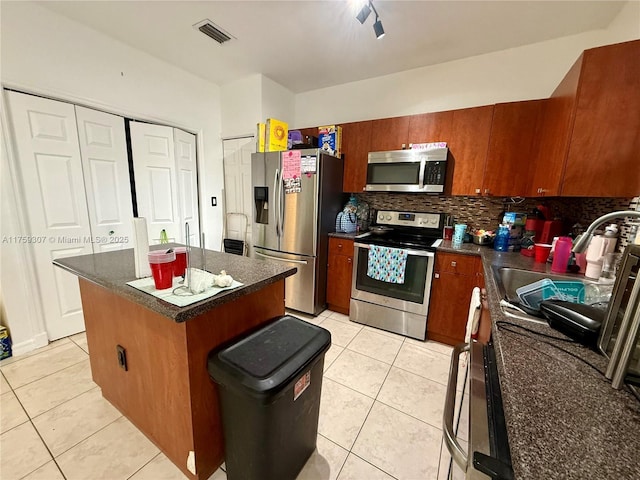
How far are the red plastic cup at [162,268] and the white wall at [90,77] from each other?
6.16 feet

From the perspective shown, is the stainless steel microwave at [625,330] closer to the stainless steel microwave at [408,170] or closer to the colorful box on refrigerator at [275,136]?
the stainless steel microwave at [408,170]

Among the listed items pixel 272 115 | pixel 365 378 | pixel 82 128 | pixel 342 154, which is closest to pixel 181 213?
pixel 82 128

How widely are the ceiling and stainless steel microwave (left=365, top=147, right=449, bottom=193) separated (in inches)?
36.3

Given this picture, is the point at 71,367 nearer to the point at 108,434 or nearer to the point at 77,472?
the point at 108,434

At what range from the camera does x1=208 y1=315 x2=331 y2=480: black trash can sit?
908 mm

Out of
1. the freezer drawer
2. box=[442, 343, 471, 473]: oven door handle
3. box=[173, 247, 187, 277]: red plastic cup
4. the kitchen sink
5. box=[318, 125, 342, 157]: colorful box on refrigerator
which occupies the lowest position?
the freezer drawer

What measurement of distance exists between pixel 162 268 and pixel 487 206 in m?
2.78

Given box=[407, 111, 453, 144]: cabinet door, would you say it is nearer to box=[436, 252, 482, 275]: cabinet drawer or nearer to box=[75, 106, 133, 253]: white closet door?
box=[436, 252, 482, 275]: cabinet drawer

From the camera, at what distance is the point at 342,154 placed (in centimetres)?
288

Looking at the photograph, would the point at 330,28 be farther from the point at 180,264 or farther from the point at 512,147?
the point at 180,264

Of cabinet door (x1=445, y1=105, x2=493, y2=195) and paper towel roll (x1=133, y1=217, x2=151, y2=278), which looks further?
cabinet door (x1=445, y1=105, x2=493, y2=195)

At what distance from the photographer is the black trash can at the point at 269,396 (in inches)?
35.7

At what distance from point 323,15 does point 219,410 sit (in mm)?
2649

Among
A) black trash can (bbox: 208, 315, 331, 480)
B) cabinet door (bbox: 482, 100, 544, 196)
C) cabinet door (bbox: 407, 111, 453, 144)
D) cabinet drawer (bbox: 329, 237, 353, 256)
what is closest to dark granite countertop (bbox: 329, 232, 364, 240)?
cabinet drawer (bbox: 329, 237, 353, 256)
